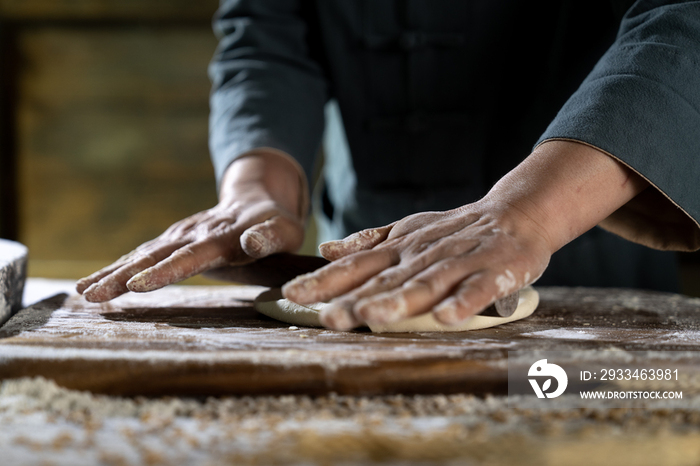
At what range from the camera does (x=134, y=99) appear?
3.04 metres

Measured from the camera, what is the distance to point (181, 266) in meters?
0.88

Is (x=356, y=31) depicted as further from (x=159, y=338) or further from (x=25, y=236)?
(x=25, y=236)

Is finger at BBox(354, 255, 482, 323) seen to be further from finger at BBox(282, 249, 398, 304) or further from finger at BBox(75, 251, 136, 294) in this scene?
finger at BBox(75, 251, 136, 294)

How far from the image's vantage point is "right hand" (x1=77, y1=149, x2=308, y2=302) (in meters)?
0.87

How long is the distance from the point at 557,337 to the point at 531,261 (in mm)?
129

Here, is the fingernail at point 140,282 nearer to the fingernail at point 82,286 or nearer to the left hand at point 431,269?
the fingernail at point 82,286

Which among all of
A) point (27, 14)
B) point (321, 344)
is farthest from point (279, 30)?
point (27, 14)

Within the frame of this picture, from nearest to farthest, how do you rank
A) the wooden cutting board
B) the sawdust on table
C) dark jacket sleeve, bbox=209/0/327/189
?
1. the sawdust on table
2. the wooden cutting board
3. dark jacket sleeve, bbox=209/0/327/189

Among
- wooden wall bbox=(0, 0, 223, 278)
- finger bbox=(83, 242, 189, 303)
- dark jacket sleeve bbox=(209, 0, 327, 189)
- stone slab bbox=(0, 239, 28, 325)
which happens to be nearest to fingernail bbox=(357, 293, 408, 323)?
finger bbox=(83, 242, 189, 303)

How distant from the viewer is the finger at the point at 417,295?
564mm

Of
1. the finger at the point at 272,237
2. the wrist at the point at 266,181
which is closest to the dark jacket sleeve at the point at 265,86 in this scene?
the wrist at the point at 266,181

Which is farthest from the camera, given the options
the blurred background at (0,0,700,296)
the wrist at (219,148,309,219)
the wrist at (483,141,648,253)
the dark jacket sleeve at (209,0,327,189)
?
the blurred background at (0,0,700,296)

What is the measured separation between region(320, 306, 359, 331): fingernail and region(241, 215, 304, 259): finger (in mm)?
363

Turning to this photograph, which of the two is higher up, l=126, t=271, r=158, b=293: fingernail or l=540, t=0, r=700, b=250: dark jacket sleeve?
l=540, t=0, r=700, b=250: dark jacket sleeve
